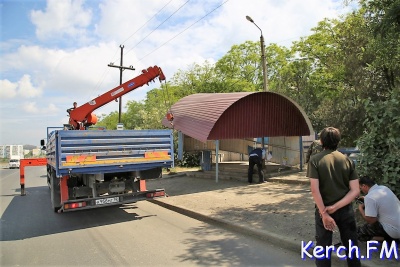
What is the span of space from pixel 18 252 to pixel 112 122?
58.1m

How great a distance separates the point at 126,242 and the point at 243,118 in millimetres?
8685

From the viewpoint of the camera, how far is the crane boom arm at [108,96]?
397 inches

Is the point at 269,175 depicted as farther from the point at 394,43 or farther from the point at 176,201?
the point at 394,43

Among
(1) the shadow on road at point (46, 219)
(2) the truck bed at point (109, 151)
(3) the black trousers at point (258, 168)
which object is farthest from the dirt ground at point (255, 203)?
(2) the truck bed at point (109, 151)

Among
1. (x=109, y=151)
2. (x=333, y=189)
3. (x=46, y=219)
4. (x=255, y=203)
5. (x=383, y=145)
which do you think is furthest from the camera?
(x=255, y=203)

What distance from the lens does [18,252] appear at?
223 inches

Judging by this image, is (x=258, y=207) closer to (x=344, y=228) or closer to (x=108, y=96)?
(x=344, y=228)

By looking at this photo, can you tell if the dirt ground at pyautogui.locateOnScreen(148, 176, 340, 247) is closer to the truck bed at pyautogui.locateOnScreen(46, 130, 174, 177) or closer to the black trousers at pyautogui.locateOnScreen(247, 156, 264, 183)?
the black trousers at pyautogui.locateOnScreen(247, 156, 264, 183)

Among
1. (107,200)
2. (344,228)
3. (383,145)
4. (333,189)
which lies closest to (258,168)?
(107,200)

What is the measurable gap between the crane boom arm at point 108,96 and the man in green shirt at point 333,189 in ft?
24.2

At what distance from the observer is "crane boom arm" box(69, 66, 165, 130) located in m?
10.1

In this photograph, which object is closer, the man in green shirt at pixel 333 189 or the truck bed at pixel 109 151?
the man in green shirt at pixel 333 189

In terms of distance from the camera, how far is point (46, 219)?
8.31 meters

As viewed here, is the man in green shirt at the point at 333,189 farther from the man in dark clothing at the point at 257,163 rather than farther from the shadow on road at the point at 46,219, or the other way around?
the man in dark clothing at the point at 257,163
